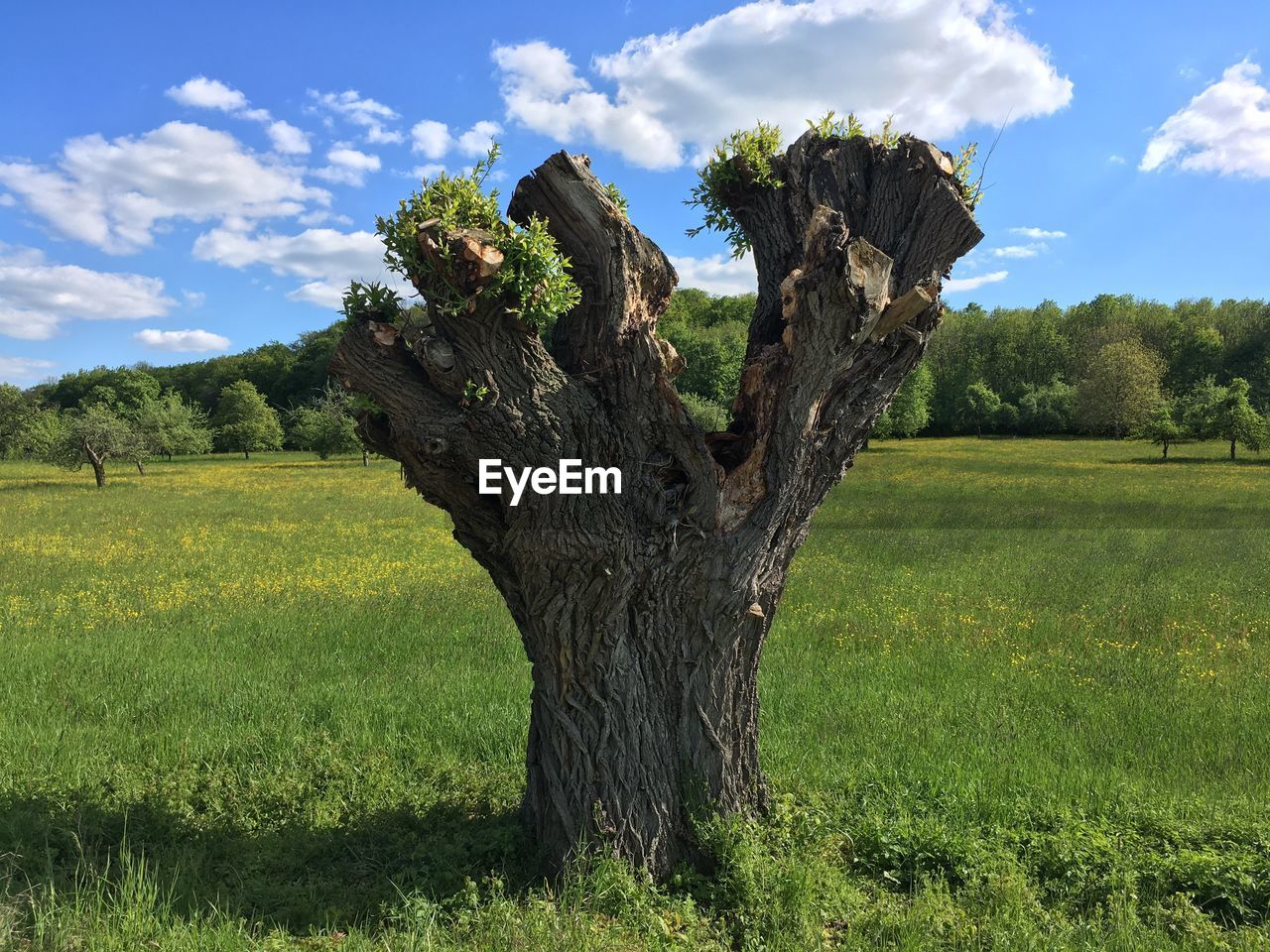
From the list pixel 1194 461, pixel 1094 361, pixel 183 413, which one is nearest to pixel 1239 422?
pixel 1194 461

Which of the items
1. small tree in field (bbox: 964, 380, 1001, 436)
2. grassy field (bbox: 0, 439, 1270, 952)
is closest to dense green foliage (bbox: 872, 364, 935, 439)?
small tree in field (bbox: 964, 380, 1001, 436)

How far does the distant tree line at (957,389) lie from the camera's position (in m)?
50.1

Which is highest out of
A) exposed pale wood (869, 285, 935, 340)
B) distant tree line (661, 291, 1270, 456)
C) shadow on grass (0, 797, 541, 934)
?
distant tree line (661, 291, 1270, 456)

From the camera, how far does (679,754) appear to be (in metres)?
4.86

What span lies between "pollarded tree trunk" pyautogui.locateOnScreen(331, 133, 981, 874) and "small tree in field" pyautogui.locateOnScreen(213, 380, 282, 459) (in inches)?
3167

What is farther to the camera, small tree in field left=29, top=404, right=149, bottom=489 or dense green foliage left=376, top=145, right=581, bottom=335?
small tree in field left=29, top=404, right=149, bottom=489

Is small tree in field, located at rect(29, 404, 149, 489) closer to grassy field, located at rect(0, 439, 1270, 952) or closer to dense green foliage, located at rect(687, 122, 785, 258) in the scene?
grassy field, located at rect(0, 439, 1270, 952)

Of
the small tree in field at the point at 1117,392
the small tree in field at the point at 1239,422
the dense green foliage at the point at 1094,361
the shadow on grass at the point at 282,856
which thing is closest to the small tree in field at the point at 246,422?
the dense green foliage at the point at 1094,361

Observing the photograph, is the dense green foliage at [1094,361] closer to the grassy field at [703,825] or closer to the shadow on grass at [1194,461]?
the shadow on grass at [1194,461]

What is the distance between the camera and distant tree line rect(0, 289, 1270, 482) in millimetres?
50062

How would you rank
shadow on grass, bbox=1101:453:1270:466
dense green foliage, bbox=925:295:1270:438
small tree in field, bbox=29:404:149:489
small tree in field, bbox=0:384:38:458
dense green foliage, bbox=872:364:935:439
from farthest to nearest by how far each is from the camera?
dense green foliage, bbox=925:295:1270:438
dense green foliage, bbox=872:364:935:439
small tree in field, bbox=0:384:38:458
shadow on grass, bbox=1101:453:1270:466
small tree in field, bbox=29:404:149:489
